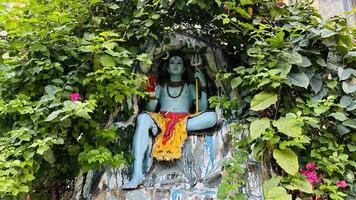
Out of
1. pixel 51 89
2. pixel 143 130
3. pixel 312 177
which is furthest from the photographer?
pixel 143 130

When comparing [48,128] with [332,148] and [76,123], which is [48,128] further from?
[332,148]

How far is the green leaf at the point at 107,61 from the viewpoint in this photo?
191 cm

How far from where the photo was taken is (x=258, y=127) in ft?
6.02

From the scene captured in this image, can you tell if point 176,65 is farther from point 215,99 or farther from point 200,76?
point 215,99

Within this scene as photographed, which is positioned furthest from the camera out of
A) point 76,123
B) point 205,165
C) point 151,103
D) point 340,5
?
point 340,5

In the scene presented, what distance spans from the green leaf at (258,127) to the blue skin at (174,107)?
0.67m

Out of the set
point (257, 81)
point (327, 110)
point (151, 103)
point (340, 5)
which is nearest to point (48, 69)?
point (151, 103)

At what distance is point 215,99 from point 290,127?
1.86 feet

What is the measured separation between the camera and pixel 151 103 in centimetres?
268

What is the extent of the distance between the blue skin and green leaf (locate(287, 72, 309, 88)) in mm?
688

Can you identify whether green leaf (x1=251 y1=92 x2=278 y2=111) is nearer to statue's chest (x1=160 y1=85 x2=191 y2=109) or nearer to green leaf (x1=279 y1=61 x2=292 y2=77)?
green leaf (x1=279 y1=61 x2=292 y2=77)

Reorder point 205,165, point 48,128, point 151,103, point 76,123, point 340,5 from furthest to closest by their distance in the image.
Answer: point 340,5 → point 151,103 → point 205,165 → point 76,123 → point 48,128

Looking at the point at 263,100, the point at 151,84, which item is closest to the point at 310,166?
the point at 263,100

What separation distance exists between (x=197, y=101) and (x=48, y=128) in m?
1.12
